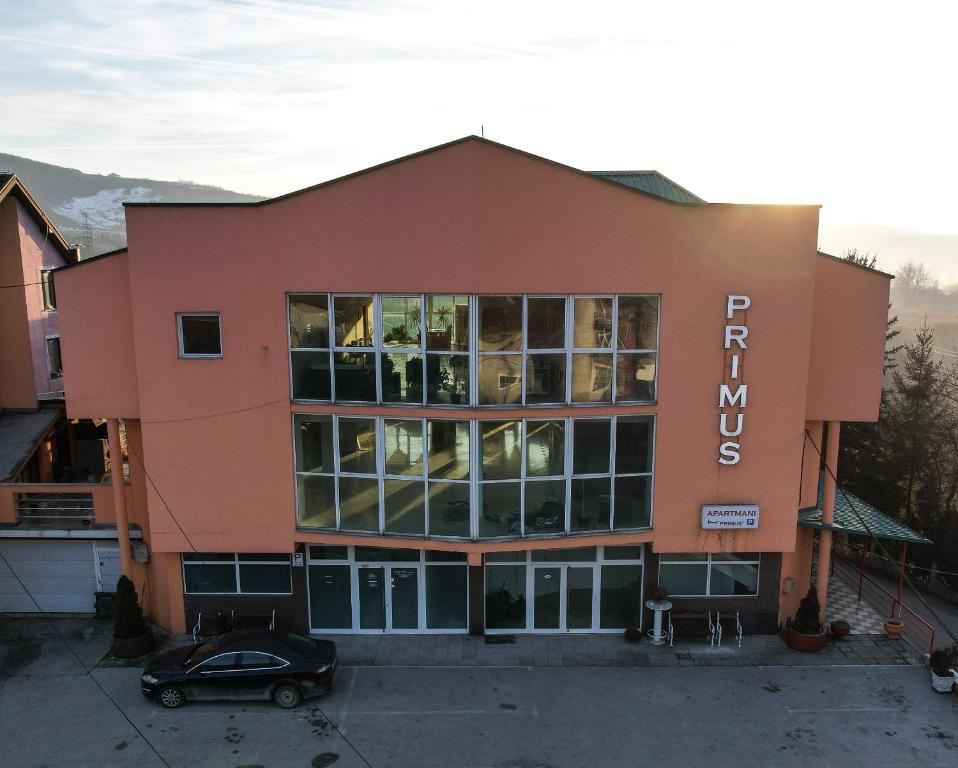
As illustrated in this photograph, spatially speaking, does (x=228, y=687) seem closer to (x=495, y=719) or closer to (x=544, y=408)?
(x=495, y=719)

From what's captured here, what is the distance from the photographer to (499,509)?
14.8 m

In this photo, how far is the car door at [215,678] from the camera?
13375mm

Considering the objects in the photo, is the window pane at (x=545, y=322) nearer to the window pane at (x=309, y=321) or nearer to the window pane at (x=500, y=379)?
the window pane at (x=500, y=379)

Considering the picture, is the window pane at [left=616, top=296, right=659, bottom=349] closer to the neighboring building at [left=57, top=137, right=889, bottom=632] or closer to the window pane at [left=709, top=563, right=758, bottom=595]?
the neighboring building at [left=57, top=137, right=889, bottom=632]

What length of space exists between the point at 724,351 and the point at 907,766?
824 centimetres

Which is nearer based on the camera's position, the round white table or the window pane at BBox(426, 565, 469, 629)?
the round white table

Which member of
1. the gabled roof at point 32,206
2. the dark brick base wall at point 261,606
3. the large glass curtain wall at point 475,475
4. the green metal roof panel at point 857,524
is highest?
the gabled roof at point 32,206

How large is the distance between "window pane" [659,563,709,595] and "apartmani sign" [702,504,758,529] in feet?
5.14

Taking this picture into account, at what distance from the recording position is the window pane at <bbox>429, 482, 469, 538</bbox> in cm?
1472

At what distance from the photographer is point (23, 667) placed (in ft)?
49.4

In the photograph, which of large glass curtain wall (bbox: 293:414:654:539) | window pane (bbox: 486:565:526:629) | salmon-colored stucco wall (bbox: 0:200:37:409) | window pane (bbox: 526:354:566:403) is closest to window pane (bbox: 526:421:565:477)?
large glass curtain wall (bbox: 293:414:654:539)

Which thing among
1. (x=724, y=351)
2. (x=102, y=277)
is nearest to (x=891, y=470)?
(x=724, y=351)

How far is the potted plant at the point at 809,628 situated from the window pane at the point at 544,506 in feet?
19.8

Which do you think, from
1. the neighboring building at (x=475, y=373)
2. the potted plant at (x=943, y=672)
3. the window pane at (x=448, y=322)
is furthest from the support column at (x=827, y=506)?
the window pane at (x=448, y=322)
